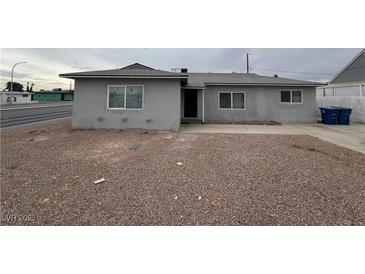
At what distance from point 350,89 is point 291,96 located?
7.72m

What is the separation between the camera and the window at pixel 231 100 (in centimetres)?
1369

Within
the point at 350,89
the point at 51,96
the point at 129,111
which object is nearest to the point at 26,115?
the point at 129,111

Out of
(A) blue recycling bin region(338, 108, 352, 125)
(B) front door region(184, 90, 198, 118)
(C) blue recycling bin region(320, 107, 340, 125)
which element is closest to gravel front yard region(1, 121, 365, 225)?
(B) front door region(184, 90, 198, 118)

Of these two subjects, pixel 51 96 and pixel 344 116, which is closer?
pixel 344 116

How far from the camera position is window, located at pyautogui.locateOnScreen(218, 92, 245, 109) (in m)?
13.7

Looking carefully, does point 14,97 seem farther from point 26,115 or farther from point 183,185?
point 183,185

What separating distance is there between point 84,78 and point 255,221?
389 inches

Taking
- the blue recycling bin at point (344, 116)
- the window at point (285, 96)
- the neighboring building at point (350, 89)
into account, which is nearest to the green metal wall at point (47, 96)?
the window at point (285, 96)

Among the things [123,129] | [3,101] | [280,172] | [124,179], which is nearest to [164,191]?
[124,179]

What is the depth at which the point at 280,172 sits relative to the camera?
4438 millimetres

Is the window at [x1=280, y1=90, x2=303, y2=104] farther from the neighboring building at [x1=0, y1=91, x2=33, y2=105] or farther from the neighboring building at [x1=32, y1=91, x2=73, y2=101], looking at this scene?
the neighboring building at [x1=32, y1=91, x2=73, y2=101]

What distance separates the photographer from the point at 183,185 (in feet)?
12.7

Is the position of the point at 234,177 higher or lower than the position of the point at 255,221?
higher

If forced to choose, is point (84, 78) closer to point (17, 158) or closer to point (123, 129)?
point (123, 129)
